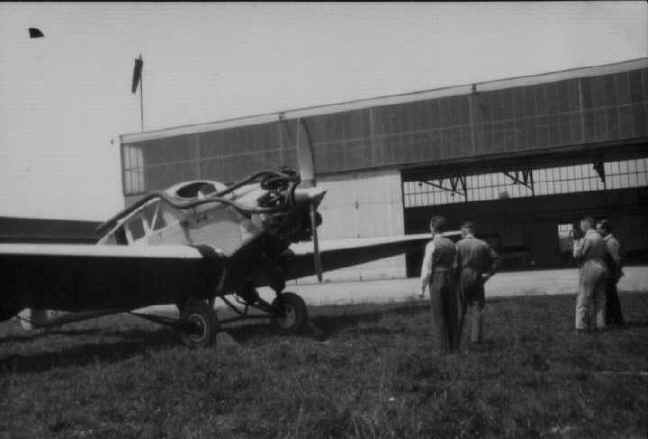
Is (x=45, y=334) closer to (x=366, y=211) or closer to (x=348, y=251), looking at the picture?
(x=348, y=251)

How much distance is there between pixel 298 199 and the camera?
9.15 m

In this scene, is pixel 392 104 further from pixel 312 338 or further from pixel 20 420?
pixel 20 420

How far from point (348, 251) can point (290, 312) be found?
9.76 feet

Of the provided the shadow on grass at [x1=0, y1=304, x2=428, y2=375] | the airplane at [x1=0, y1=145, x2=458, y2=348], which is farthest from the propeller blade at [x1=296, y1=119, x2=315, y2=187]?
the shadow on grass at [x1=0, y1=304, x2=428, y2=375]

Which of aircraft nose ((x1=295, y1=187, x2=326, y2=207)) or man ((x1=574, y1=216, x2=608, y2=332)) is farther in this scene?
aircraft nose ((x1=295, y1=187, x2=326, y2=207))

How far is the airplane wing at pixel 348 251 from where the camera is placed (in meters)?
12.6

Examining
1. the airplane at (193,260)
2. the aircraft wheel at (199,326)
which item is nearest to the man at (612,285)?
the airplane at (193,260)

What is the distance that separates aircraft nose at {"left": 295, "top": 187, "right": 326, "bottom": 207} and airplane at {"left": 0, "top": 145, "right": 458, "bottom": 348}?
0.02 meters

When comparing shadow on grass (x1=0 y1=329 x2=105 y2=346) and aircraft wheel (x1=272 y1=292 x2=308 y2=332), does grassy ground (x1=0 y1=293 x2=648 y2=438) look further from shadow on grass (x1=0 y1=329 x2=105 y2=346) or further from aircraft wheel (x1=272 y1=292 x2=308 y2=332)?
shadow on grass (x1=0 y1=329 x2=105 y2=346)

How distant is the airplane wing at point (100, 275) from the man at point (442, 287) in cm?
390

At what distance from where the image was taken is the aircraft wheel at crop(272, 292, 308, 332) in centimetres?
1090

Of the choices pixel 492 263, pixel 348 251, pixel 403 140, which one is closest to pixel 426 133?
pixel 403 140

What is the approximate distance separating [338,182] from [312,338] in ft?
66.3

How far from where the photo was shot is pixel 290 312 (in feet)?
36.5
